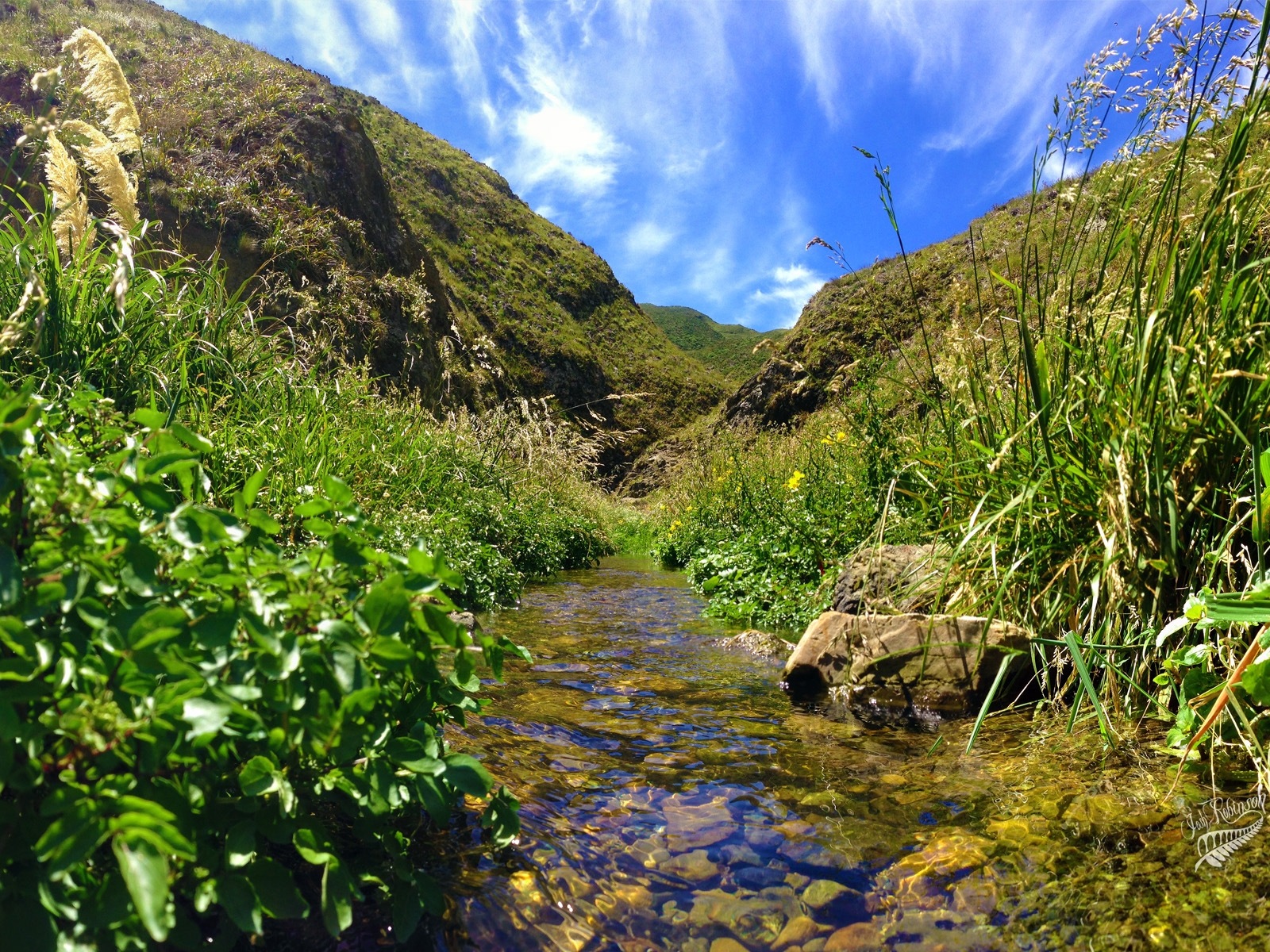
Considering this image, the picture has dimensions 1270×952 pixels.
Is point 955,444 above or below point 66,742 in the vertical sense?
above

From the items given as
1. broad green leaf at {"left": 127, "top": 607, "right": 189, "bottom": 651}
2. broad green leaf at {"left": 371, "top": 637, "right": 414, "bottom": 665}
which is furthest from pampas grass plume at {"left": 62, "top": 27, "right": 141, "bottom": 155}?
broad green leaf at {"left": 371, "top": 637, "right": 414, "bottom": 665}

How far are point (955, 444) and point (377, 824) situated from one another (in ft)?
9.91

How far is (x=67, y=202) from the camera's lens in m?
3.99

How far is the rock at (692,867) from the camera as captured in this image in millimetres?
1894

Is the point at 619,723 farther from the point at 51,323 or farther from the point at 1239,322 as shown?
the point at 51,323

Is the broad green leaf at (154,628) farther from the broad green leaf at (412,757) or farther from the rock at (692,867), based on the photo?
the rock at (692,867)

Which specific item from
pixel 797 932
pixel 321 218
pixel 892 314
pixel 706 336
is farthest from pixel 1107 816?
pixel 706 336

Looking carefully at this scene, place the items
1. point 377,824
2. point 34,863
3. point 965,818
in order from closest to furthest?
1. point 34,863
2. point 377,824
3. point 965,818

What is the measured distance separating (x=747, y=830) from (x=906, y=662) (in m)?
1.41

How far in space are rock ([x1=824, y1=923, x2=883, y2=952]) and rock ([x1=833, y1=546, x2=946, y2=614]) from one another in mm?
1604

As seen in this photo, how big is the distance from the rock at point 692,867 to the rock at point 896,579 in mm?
1520

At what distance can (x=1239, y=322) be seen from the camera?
2.32 metres

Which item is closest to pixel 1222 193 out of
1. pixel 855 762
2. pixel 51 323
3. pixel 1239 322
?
pixel 1239 322

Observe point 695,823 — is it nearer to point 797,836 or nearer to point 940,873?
point 797,836
